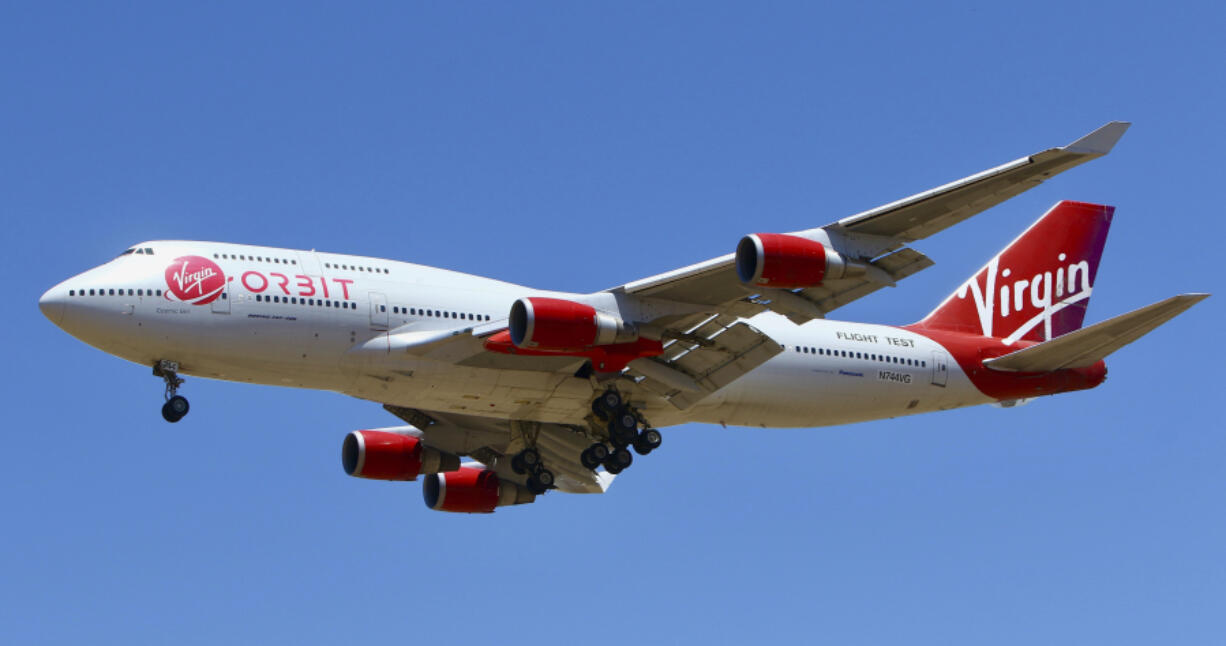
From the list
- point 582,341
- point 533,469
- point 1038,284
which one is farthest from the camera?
point 1038,284

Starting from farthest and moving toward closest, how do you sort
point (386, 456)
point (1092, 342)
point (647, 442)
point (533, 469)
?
point (386, 456) → point (533, 469) → point (1092, 342) → point (647, 442)

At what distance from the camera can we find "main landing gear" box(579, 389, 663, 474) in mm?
39250

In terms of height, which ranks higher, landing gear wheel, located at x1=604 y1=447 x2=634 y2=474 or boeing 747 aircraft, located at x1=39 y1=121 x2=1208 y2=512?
boeing 747 aircraft, located at x1=39 y1=121 x2=1208 y2=512

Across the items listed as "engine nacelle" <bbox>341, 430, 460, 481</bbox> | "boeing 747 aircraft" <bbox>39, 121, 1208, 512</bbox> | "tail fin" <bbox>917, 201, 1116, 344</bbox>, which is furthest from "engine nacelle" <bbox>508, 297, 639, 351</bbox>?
"tail fin" <bbox>917, 201, 1116, 344</bbox>

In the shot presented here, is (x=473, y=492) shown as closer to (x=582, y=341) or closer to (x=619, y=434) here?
(x=619, y=434)

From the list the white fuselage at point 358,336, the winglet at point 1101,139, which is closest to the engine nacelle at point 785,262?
the winglet at point 1101,139

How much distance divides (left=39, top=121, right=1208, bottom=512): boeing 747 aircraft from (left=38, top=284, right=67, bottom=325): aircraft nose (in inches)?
1.7

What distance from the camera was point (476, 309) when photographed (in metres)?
38.5

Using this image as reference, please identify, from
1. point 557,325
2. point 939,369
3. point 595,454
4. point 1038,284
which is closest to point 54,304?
point 557,325

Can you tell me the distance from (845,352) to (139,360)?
17463 millimetres

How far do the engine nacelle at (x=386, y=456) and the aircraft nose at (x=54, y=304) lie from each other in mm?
10264

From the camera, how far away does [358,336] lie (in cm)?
3669

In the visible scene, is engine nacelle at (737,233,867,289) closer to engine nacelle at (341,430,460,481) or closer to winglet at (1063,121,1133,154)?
winglet at (1063,121,1133,154)

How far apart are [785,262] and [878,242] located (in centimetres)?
253
